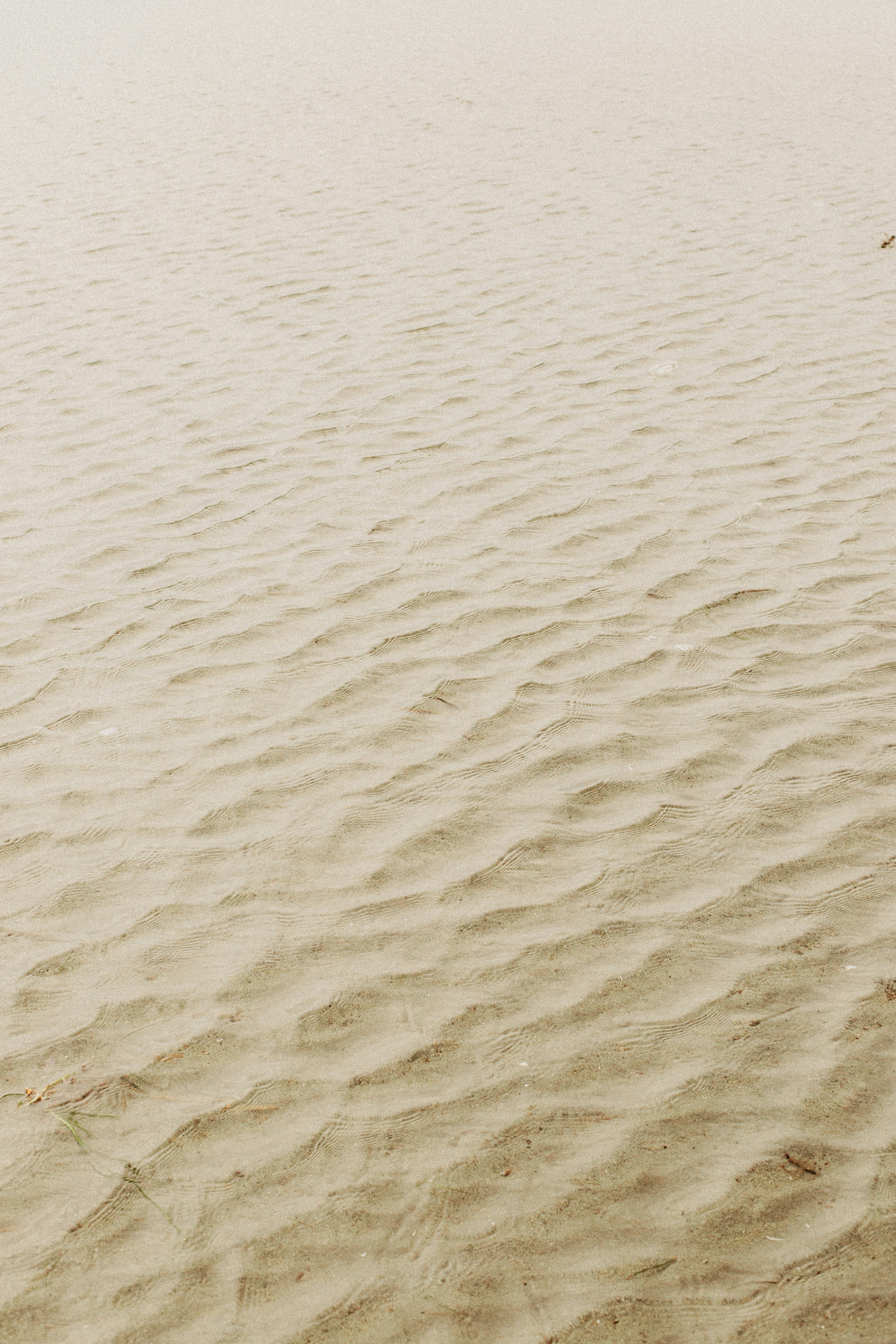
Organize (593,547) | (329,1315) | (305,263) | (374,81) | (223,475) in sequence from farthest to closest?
1. (374,81)
2. (305,263)
3. (223,475)
4. (593,547)
5. (329,1315)

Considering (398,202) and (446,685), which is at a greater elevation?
(398,202)

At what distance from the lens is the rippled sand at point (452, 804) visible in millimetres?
2168

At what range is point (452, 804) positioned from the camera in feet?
10.4

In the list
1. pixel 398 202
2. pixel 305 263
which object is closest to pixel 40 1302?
pixel 305 263

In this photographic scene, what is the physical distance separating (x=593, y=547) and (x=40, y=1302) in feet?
10.2

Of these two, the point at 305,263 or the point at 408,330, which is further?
the point at 305,263

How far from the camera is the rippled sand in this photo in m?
2.17

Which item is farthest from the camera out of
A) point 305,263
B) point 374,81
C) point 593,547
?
point 374,81

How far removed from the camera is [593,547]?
4.44 m

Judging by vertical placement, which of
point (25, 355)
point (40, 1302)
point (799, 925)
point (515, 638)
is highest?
point (25, 355)

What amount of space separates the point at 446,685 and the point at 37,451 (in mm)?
2762

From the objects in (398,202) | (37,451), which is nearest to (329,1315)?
(37,451)

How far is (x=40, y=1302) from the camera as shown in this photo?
81.9 inches

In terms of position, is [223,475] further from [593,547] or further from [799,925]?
[799,925]
